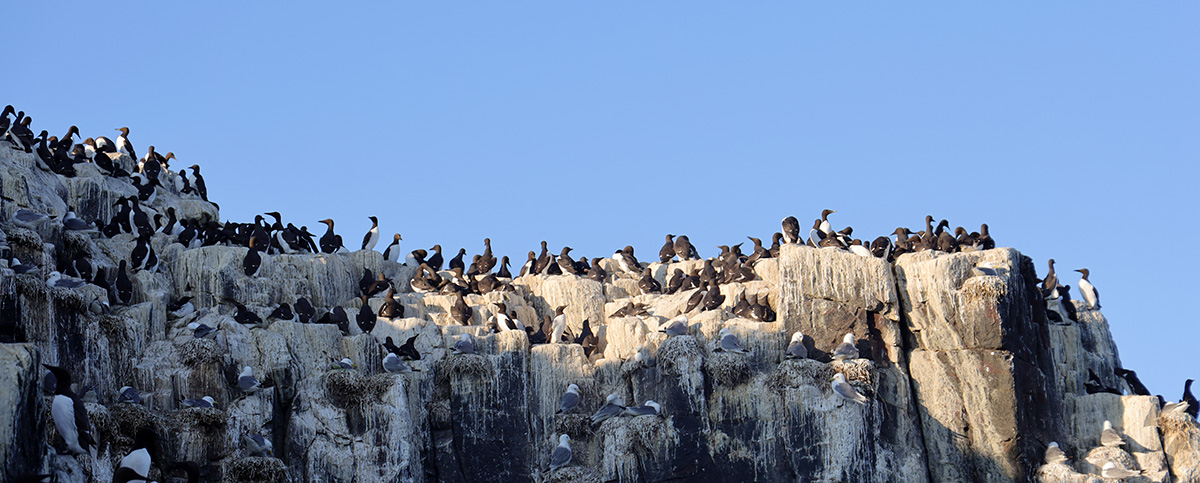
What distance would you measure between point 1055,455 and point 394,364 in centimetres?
1202

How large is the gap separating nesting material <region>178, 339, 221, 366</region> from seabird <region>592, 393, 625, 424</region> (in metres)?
6.75

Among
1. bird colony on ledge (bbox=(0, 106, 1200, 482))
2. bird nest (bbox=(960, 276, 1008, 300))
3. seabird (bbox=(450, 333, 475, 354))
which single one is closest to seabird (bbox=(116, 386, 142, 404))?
bird colony on ledge (bbox=(0, 106, 1200, 482))

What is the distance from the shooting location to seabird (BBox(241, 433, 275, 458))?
24406 mm

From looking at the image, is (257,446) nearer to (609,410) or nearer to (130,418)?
(130,418)

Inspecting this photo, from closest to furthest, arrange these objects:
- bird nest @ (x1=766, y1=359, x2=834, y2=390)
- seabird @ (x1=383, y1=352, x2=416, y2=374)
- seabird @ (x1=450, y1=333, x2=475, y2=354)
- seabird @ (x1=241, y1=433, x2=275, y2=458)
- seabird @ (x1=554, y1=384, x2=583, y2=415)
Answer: seabird @ (x1=241, y1=433, x2=275, y2=458) < bird nest @ (x1=766, y1=359, x2=834, y2=390) < seabird @ (x1=383, y1=352, x2=416, y2=374) < seabird @ (x1=554, y1=384, x2=583, y2=415) < seabird @ (x1=450, y1=333, x2=475, y2=354)

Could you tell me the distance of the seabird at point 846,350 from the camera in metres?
26.9

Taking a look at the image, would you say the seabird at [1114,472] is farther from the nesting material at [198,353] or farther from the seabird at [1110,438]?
the nesting material at [198,353]

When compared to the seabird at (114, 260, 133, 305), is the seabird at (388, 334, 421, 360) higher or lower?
lower

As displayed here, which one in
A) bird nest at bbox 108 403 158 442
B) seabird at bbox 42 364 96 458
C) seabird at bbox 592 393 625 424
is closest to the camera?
seabird at bbox 42 364 96 458

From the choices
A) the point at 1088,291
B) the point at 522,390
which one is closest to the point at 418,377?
the point at 522,390

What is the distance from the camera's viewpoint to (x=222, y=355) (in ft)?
84.4

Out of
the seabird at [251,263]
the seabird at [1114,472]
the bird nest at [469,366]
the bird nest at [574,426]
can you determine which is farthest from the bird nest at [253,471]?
the seabird at [1114,472]

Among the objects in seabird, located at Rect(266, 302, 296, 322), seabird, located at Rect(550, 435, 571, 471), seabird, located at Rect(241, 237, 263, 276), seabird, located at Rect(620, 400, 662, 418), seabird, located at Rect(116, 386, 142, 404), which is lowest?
seabird, located at Rect(550, 435, 571, 471)

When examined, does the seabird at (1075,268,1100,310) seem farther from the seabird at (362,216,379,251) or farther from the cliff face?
the seabird at (362,216,379,251)
